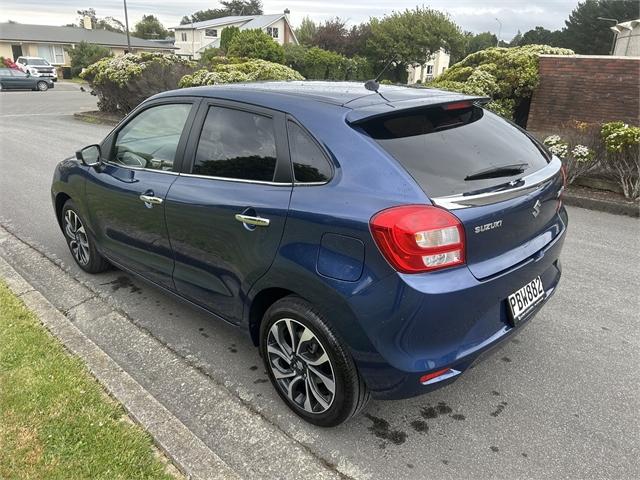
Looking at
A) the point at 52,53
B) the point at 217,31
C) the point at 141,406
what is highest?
the point at 217,31

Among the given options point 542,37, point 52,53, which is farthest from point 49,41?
point 542,37

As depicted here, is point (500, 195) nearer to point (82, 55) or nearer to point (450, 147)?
point (450, 147)

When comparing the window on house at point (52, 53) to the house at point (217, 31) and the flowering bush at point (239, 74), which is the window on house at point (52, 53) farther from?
the flowering bush at point (239, 74)

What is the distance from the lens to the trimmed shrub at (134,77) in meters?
16.3

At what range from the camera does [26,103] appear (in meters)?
24.0

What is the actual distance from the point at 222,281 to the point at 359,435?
3.77 ft

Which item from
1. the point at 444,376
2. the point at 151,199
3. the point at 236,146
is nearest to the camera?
the point at 444,376

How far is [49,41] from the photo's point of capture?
56906 millimetres

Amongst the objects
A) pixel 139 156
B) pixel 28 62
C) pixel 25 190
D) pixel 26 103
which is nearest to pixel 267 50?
pixel 26 103

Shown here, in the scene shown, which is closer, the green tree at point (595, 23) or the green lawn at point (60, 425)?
the green lawn at point (60, 425)

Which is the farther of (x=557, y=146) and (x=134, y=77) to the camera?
(x=134, y=77)

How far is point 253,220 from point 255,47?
34.0m

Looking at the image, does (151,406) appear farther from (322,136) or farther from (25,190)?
(25,190)

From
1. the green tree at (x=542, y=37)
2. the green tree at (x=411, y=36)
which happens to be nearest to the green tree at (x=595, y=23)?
the green tree at (x=542, y=37)
